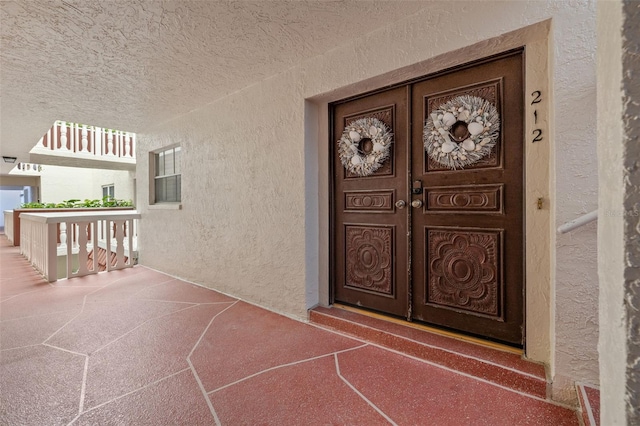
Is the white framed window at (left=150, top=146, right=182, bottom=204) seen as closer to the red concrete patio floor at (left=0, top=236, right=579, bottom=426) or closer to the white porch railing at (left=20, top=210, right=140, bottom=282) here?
the white porch railing at (left=20, top=210, right=140, bottom=282)

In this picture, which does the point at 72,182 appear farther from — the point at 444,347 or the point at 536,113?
the point at 536,113

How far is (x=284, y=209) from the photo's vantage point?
252cm

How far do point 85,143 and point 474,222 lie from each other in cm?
892

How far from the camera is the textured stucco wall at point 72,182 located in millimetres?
11297

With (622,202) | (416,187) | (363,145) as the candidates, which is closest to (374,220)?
(416,187)

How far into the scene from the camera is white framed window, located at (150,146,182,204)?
4016mm

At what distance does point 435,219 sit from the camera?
195 centimetres

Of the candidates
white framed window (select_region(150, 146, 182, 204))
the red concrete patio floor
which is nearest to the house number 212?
the red concrete patio floor

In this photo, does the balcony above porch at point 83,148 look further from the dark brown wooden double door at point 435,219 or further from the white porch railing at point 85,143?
the dark brown wooden double door at point 435,219

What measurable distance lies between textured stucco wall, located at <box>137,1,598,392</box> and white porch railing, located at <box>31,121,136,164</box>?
3697 mm

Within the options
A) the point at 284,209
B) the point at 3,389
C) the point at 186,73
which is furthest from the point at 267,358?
the point at 186,73

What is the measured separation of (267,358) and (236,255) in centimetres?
136

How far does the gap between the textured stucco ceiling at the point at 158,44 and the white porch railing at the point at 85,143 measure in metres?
3.92

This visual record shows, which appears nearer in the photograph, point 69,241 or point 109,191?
point 69,241
